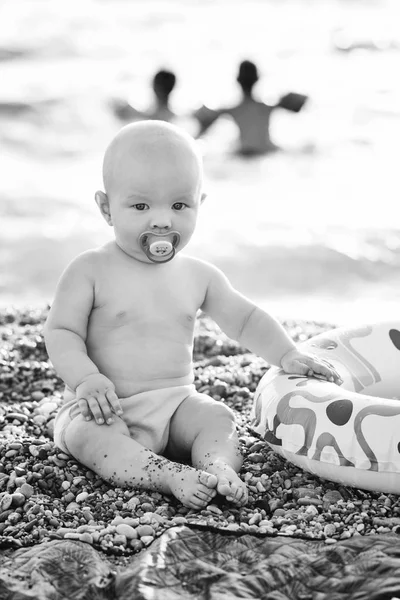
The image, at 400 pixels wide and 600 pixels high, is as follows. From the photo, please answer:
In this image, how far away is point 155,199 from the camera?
2.63m

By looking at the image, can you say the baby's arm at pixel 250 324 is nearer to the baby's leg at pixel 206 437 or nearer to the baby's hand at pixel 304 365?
the baby's hand at pixel 304 365

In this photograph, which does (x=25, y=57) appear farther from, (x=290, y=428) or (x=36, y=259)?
(x=290, y=428)

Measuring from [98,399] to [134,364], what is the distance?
0.21 metres

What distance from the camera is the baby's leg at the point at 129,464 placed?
2381 millimetres

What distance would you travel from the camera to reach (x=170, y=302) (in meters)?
2.78

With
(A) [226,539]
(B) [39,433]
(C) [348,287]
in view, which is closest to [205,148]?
(C) [348,287]

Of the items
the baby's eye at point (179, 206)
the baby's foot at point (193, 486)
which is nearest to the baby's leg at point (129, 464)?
the baby's foot at point (193, 486)

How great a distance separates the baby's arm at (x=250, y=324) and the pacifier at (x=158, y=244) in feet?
0.87

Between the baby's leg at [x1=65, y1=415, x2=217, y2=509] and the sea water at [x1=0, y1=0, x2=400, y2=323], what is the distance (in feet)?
12.5

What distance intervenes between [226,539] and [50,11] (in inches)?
546

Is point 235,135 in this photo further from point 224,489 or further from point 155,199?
point 224,489

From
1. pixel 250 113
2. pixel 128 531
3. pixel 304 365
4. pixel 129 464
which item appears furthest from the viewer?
pixel 250 113

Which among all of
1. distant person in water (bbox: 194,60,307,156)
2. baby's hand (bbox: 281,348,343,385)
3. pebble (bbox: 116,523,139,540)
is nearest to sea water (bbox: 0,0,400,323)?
distant person in water (bbox: 194,60,307,156)

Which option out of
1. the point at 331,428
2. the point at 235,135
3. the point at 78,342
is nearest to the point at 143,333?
the point at 78,342
